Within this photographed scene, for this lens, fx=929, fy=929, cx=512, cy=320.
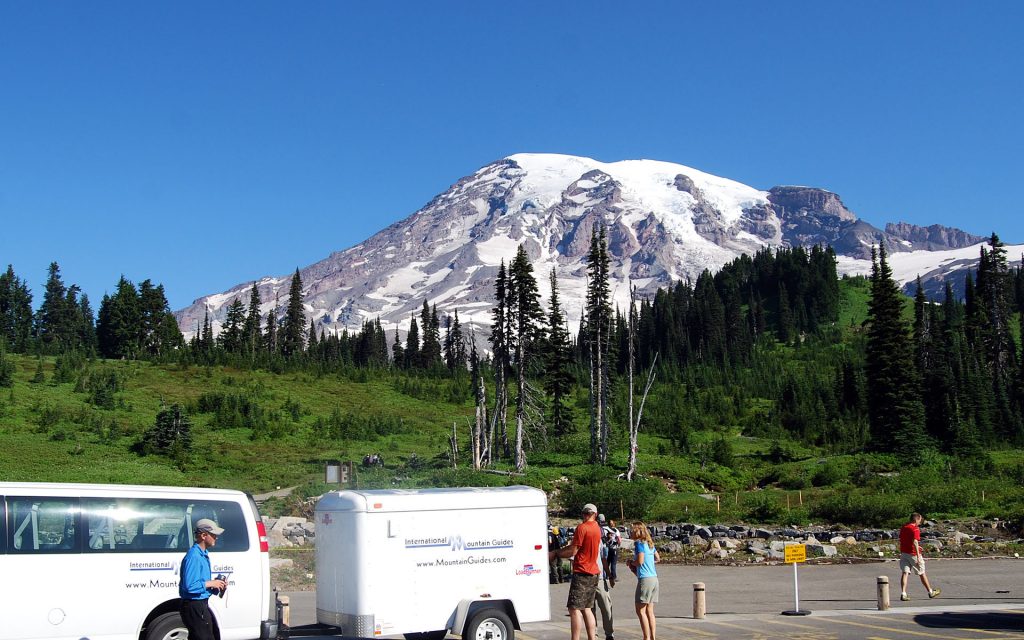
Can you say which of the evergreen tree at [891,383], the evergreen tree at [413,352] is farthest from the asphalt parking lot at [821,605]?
the evergreen tree at [413,352]

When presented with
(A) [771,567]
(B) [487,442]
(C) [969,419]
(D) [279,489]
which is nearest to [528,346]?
(B) [487,442]

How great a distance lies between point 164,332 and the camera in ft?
392

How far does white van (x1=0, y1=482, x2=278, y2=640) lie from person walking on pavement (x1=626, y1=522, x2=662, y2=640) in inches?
207

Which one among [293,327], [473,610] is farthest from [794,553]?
[293,327]

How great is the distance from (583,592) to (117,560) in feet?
19.6

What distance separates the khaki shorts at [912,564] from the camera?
18.8m

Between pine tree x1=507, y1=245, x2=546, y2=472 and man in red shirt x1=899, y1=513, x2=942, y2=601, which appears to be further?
pine tree x1=507, y1=245, x2=546, y2=472

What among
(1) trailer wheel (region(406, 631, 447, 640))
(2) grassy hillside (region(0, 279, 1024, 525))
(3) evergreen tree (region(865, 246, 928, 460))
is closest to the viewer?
(1) trailer wheel (region(406, 631, 447, 640))

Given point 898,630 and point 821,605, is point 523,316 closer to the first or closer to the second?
point 821,605

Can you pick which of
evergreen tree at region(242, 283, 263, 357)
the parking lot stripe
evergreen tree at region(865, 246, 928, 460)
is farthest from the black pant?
evergreen tree at region(242, 283, 263, 357)

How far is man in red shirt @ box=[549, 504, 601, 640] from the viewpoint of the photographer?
12578 mm

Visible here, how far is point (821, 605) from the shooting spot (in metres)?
18.8

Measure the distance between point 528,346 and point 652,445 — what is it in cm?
1280

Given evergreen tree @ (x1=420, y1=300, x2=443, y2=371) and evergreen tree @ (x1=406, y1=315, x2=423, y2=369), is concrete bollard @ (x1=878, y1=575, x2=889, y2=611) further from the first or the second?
evergreen tree @ (x1=406, y1=315, x2=423, y2=369)
